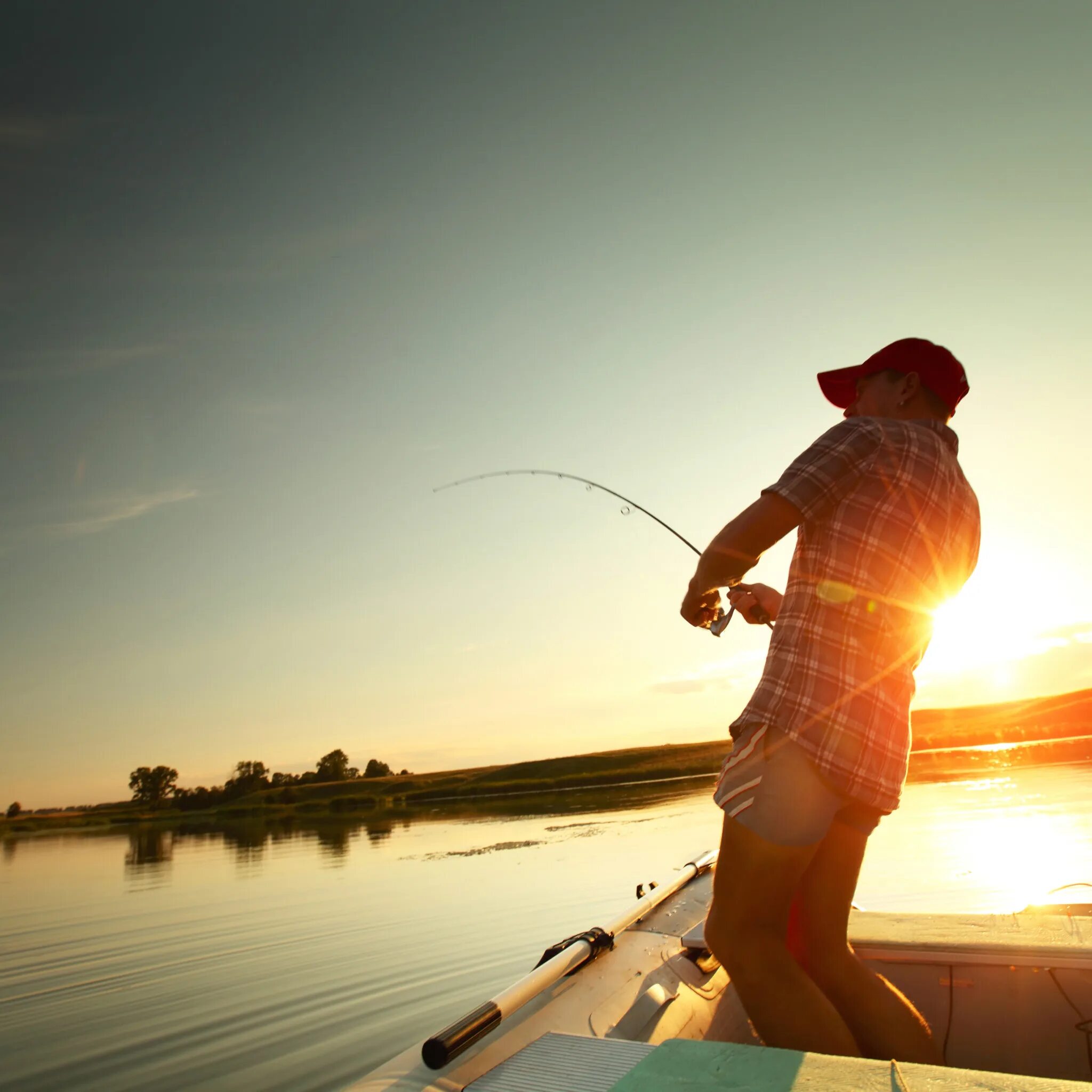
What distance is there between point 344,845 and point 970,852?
16.7 meters

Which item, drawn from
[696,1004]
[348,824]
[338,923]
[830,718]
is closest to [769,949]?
[830,718]

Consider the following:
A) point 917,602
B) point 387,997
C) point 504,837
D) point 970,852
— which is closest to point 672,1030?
point 917,602

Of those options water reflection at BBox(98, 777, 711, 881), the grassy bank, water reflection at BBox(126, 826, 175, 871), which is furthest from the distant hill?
water reflection at BBox(126, 826, 175, 871)

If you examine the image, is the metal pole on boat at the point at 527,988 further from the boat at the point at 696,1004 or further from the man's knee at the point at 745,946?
the man's knee at the point at 745,946

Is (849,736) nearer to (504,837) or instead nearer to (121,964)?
(121,964)

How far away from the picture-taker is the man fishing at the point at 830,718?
1814 millimetres

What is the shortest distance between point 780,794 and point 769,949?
36 centimetres

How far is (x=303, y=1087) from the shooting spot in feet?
16.4

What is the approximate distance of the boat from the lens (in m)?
1.88

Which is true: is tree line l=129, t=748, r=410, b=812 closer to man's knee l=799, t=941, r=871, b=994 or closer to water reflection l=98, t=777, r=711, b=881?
water reflection l=98, t=777, r=711, b=881

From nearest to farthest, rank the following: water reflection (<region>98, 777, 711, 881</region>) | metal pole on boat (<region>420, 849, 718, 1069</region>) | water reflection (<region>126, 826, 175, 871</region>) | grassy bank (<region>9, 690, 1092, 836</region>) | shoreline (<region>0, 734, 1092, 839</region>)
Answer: metal pole on boat (<region>420, 849, 718, 1069</region>)
water reflection (<region>126, 826, 175, 871</region>)
water reflection (<region>98, 777, 711, 881</region>)
shoreline (<region>0, 734, 1092, 839</region>)
grassy bank (<region>9, 690, 1092, 836</region>)

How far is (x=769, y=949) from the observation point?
1810mm

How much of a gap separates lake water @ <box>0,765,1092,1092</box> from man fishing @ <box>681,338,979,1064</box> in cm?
447

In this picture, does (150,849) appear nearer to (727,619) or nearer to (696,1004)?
(696,1004)
